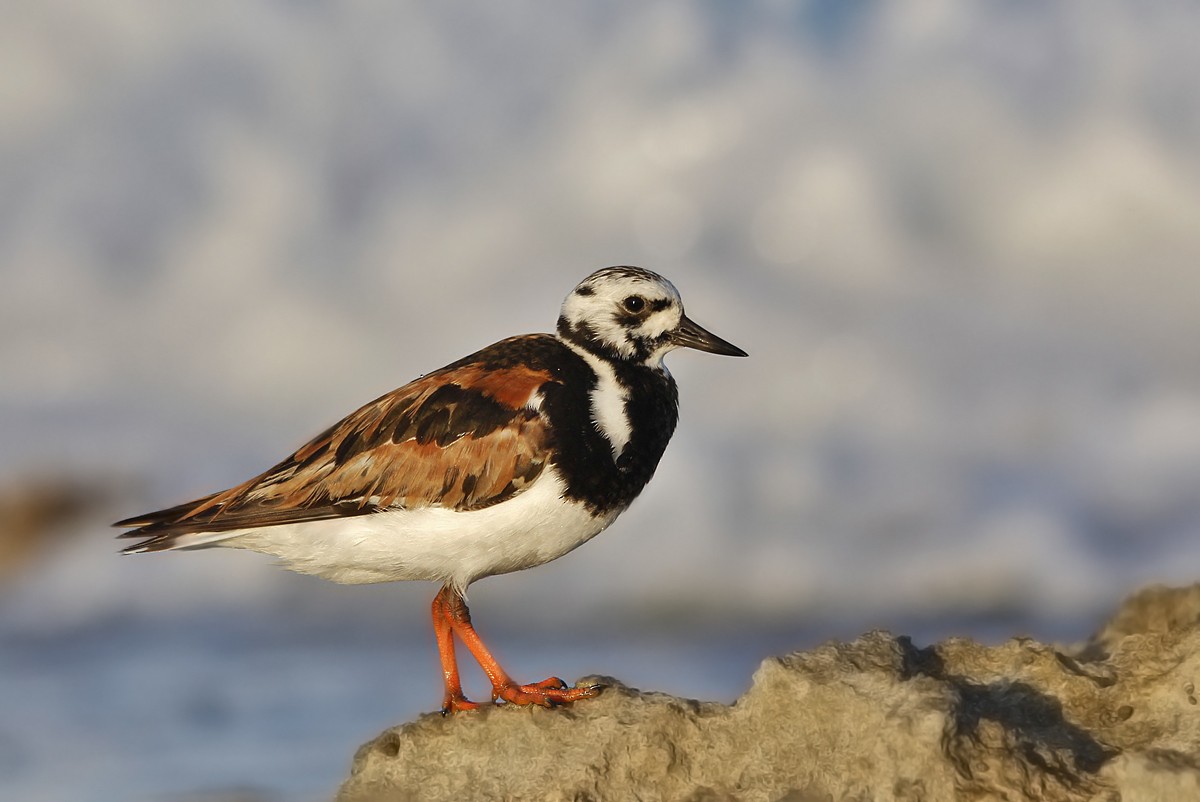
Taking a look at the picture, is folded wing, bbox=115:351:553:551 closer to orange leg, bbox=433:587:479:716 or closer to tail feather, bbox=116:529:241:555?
Result: tail feather, bbox=116:529:241:555

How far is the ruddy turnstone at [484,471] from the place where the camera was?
20.9ft

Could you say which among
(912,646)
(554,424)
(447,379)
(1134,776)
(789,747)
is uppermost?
(447,379)

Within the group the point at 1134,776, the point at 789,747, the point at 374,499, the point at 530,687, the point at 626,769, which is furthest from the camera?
the point at 374,499

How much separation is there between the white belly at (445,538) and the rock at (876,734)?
69 centimetres

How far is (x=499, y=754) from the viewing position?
5961 millimetres

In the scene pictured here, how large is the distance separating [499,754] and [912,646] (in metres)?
1.85

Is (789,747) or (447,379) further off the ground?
(447,379)

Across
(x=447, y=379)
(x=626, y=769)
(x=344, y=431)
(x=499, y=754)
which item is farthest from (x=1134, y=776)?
(x=344, y=431)

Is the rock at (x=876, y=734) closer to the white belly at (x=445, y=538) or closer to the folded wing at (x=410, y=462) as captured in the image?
the white belly at (x=445, y=538)

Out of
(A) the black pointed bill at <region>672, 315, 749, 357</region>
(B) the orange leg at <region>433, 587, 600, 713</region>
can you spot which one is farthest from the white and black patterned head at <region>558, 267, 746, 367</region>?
(B) the orange leg at <region>433, 587, 600, 713</region>

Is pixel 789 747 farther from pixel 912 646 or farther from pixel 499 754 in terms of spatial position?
pixel 499 754

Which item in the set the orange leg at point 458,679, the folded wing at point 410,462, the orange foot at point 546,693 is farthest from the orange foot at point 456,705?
the folded wing at point 410,462

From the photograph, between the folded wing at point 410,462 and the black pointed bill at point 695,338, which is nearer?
the folded wing at point 410,462

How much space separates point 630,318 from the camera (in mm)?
6934
